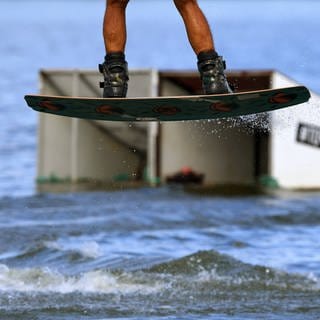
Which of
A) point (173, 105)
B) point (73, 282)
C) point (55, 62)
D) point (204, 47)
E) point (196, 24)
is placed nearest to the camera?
point (196, 24)

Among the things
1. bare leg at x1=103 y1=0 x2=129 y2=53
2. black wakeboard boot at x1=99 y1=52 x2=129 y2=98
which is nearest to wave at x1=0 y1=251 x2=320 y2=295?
black wakeboard boot at x1=99 y1=52 x2=129 y2=98

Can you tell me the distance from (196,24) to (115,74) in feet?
2.39

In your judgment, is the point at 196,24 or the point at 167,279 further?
the point at 167,279

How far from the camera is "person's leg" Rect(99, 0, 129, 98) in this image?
1041 cm

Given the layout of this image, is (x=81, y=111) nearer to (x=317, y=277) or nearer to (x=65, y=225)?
(x=317, y=277)

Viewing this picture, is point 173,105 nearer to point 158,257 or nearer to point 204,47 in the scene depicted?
point 204,47

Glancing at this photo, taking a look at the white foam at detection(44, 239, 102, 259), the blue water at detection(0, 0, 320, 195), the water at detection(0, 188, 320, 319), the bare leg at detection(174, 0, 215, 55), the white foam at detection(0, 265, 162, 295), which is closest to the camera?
the bare leg at detection(174, 0, 215, 55)

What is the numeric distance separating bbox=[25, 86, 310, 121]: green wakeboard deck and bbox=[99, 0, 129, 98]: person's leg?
0.11 m

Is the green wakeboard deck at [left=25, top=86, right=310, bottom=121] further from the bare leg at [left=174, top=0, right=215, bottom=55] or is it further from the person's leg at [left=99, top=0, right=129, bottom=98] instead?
the bare leg at [left=174, top=0, right=215, bottom=55]

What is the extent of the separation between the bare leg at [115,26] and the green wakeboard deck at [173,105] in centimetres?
41

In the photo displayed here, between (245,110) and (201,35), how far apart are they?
0.76m

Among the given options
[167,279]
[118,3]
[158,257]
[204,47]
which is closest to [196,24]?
[204,47]

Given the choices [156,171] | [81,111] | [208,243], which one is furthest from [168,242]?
[156,171]

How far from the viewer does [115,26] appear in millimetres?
10422
